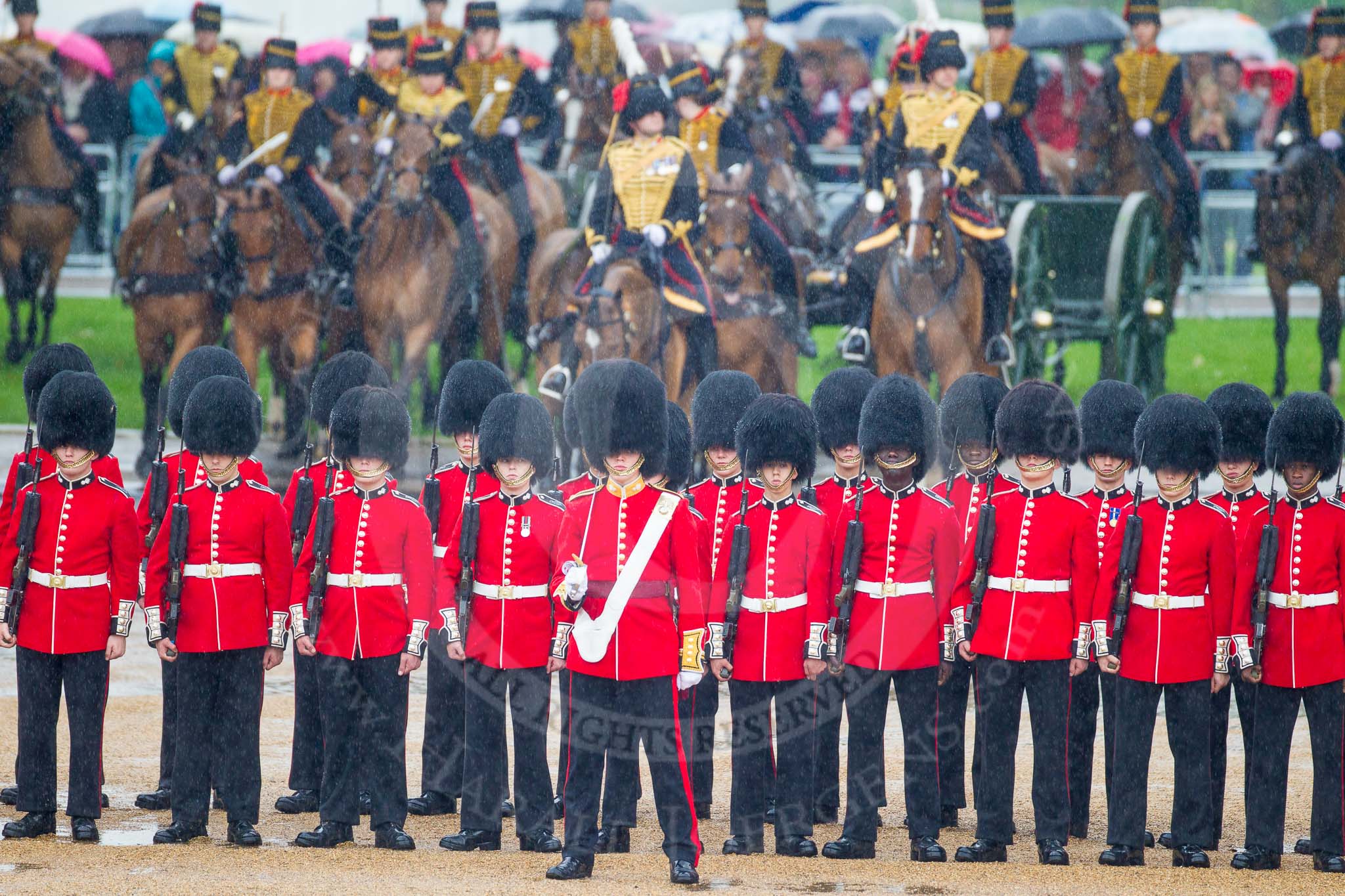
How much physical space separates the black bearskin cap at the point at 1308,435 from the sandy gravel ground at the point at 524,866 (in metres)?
1.04

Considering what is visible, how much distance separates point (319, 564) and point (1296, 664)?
8.27 ft

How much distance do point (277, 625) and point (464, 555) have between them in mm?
524

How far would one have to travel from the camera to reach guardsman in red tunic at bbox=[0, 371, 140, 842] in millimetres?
5543

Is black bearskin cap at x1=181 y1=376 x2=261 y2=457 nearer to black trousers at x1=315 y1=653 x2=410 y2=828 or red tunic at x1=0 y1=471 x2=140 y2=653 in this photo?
red tunic at x1=0 y1=471 x2=140 y2=653

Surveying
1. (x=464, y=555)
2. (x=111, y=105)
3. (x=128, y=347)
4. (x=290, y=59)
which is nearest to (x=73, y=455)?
(x=464, y=555)

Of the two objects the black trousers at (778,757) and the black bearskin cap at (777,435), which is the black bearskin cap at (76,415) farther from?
the black trousers at (778,757)

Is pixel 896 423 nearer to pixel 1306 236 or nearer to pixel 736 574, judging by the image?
pixel 736 574

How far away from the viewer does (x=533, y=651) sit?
18.5 feet

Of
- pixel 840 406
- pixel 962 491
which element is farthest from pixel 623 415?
pixel 962 491

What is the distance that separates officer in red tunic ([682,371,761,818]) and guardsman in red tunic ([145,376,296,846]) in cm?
112

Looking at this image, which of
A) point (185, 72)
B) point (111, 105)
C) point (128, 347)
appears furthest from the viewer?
point (111, 105)

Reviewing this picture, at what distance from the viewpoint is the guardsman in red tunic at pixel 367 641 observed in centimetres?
554

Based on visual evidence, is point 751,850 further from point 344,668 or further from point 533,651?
point 344,668

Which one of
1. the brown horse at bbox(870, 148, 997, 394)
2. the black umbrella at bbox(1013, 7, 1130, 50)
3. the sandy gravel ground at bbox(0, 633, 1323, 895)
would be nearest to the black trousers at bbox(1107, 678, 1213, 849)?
the sandy gravel ground at bbox(0, 633, 1323, 895)
